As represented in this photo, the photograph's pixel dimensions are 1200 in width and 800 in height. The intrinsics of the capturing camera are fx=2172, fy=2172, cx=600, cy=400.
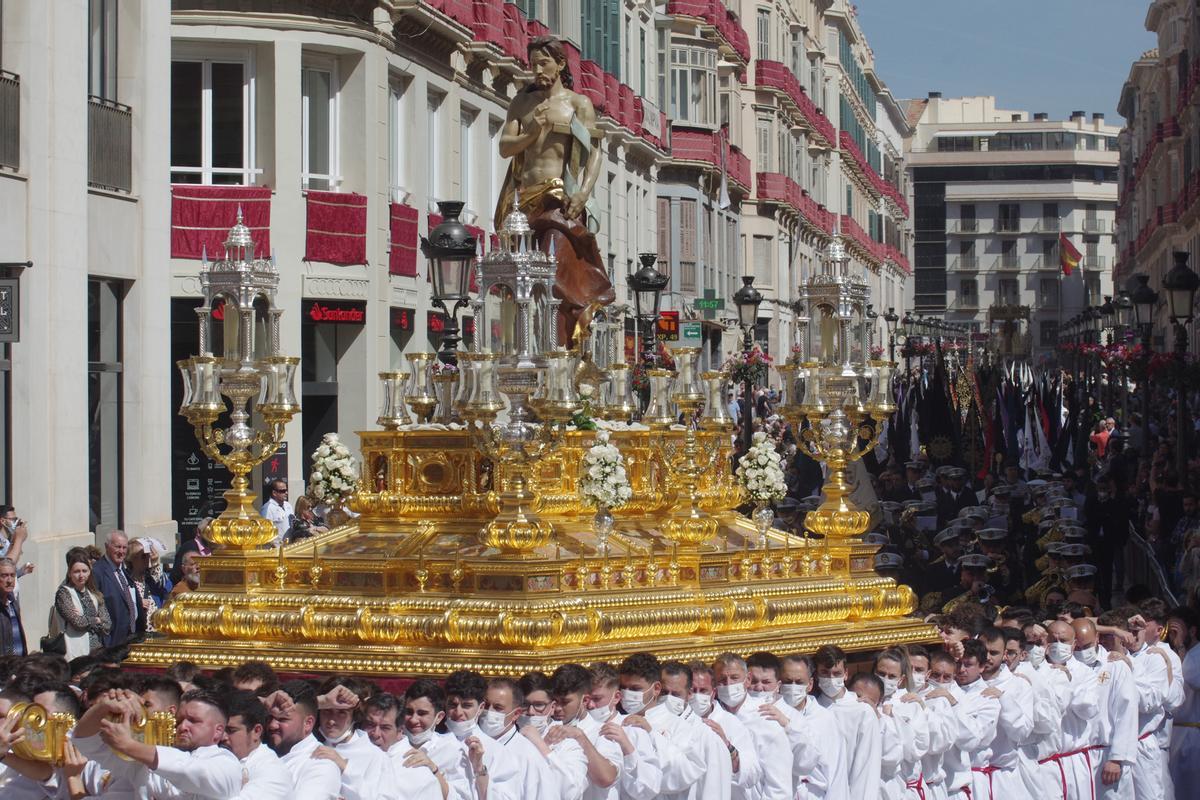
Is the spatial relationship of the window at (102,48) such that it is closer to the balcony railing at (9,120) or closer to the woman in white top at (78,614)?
the balcony railing at (9,120)

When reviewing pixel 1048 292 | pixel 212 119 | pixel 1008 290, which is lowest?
pixel 212 119

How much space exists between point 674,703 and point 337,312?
64.2 ft

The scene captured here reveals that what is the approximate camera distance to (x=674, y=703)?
37.5ft

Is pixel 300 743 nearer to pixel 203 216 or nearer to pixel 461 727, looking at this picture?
pixel 461 727

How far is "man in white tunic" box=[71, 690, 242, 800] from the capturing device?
876 cm

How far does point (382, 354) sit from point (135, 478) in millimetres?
7512

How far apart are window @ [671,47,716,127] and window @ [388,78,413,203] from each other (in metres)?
23.2

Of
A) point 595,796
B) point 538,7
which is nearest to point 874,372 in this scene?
point 595,796

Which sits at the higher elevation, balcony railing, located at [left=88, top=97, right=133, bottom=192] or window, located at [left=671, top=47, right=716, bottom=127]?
window, located at [left=671, top=47, right=716, bottom=127]

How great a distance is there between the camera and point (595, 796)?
11094mm

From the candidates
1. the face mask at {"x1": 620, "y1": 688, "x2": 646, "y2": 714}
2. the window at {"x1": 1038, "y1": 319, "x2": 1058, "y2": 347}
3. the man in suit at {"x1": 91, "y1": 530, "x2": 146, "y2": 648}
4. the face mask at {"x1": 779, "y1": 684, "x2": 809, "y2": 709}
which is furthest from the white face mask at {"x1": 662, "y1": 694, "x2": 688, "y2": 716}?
the window at {"x1": 1038, "y1": 319, "x2": 1058, "y2": 347}

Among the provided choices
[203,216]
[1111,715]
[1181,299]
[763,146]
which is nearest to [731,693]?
[1111,715]

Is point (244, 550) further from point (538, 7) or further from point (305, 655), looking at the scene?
point (538, 7)

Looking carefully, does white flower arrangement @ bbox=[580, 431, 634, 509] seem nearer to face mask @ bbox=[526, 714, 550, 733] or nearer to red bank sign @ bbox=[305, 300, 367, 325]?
face mask @ bbox=[526, 714, 550, 733]
